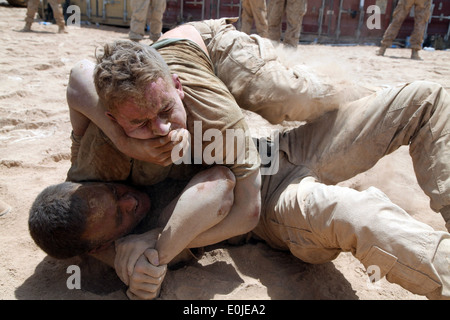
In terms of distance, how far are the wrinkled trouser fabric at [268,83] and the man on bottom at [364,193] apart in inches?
6.3

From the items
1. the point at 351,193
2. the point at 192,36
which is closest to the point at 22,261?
the point at 192,36

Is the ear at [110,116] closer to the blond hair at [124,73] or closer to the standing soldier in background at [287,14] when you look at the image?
the blond hair at [124,73]

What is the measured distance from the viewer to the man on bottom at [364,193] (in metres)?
1.38

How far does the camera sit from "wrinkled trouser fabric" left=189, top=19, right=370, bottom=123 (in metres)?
1.94

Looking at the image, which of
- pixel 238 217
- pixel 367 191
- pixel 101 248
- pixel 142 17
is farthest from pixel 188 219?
pixel 142 17

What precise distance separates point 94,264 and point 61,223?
447 mm

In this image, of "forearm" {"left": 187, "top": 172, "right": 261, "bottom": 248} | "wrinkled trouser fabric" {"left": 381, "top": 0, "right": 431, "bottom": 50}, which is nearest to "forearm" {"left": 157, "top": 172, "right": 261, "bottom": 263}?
"forearm" {"left": 187, "top": 172, "right": 261, "bottom": 248}

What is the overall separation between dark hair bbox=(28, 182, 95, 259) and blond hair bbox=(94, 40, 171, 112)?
0.44 meters

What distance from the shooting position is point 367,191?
1540 mm

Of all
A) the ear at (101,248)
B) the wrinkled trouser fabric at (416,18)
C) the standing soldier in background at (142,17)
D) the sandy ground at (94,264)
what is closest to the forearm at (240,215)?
the sandy ground at (94,264)

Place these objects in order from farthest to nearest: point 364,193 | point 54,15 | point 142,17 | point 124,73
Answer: point 54,15 → point 142,17 → point 364,193 → point 124,73

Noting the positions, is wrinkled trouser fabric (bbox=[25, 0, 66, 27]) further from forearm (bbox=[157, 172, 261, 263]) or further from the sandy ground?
forearm (bbox=[157, 172, 261, 263])
